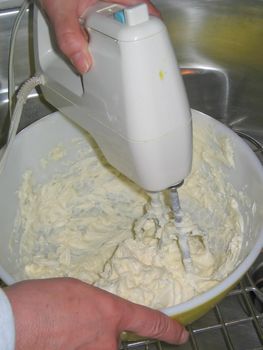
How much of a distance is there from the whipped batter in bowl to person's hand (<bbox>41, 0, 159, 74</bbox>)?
0.23 m

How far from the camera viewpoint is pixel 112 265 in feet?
2.38

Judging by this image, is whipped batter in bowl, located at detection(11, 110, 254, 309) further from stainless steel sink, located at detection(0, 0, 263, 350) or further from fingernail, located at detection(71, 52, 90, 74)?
fingernail, located at detection(71, 52, 90, 74)

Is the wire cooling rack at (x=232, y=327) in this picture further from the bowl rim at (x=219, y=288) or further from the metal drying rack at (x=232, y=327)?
the bowl rim at (x=219, y=288)

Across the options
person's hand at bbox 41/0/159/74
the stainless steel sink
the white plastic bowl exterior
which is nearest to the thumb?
person's hand at bbox 41/0/159/74

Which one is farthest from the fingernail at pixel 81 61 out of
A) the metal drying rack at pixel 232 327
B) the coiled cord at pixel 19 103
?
the metal drying rack at pixel 232 327

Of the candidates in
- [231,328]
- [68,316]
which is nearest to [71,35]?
[68,316]

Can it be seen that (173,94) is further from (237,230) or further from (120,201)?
(120,201)

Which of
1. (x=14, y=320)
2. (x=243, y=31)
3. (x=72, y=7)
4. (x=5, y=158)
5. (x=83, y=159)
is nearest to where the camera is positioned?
(x=14, y=320)

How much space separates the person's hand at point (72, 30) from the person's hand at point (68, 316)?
215 millimetres

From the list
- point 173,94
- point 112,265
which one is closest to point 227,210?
point 112,265

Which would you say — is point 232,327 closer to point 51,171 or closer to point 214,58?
point 51,171

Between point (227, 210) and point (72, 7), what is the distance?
1.14 feet

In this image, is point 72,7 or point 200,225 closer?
point 72,7

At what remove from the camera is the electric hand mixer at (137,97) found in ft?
1.53
